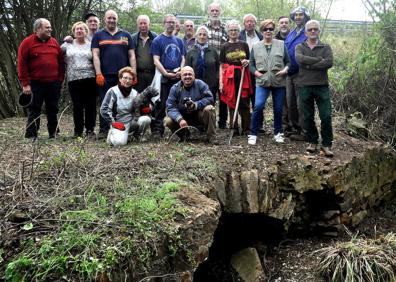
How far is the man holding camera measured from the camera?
23.7ft

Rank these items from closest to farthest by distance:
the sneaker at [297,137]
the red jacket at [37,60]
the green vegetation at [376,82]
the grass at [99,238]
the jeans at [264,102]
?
the grass at [99,238] → the red jacket at [37,60] → the jeans at [264,102] → the sneaker at [297,137] → the green vegetation at [376,82]

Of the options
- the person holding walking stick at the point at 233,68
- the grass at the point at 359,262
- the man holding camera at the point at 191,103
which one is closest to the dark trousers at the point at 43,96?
the man holding camera at the point at 191,103

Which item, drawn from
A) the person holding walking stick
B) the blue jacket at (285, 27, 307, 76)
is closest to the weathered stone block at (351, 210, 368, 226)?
the person holding walking stick

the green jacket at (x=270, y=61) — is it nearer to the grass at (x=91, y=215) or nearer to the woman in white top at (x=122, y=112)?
the woman in white top at (x=122, y=112)

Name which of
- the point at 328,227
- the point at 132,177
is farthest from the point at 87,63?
the point at 328,227

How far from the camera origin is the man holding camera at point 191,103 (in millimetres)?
7234

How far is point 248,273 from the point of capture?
6.33 metres

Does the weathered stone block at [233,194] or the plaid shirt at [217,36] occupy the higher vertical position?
the plaid shirt at [217,36]

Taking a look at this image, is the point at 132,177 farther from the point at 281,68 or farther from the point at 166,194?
the point at 281,68

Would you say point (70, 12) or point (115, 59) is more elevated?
point (70, 12)

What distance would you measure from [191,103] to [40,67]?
2.37 metres

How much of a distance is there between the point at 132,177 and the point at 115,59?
278cm

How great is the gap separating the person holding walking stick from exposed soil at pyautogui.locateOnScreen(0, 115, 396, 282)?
72cm

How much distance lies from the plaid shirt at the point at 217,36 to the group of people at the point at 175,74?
18mm
